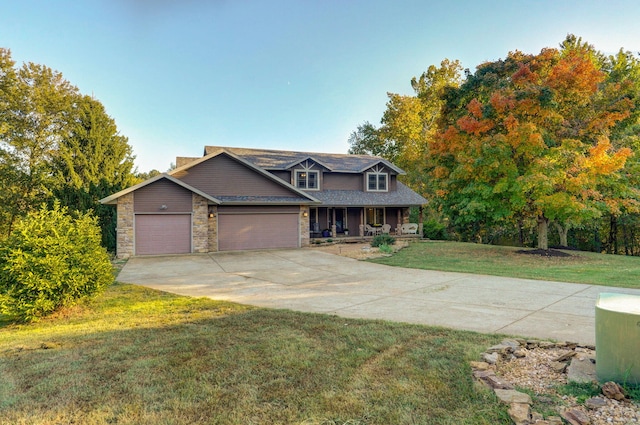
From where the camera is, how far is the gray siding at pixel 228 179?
18.0 m

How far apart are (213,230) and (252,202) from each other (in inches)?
96.1

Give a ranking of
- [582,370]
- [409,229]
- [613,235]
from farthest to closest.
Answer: [613,235] < [409,229] < [582,370]

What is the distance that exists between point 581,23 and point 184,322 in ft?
60.4

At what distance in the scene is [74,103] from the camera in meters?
26.2

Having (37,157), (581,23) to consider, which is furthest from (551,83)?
(37,157)

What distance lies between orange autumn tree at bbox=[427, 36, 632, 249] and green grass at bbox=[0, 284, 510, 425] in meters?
11.3

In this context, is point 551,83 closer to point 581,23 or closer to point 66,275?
point 581,23

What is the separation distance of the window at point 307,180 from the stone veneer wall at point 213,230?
630cm

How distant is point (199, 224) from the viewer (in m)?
17.0

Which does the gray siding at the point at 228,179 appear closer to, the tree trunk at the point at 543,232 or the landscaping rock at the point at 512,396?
the tree trunk at the point at 543,232

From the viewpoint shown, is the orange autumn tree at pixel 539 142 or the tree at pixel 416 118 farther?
the tree at pixel 416 118

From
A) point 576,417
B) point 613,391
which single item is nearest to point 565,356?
point 613,391

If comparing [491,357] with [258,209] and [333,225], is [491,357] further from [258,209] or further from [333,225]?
[333,225]

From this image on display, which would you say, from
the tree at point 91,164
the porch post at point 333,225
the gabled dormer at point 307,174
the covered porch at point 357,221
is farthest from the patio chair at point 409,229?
the tree at point 91,164
